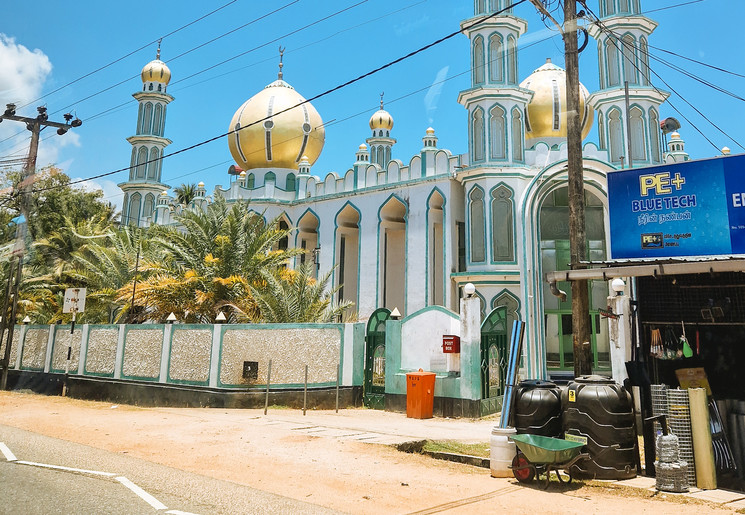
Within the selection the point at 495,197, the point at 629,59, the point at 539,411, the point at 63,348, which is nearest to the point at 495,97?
the point at 495,197

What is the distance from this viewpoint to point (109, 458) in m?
7.70

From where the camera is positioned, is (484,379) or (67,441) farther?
(484,379)

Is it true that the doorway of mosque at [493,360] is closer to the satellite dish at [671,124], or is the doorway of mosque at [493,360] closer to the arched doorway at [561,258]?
the arched doorway at [561,258]

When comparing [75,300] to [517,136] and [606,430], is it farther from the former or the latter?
[606,430]

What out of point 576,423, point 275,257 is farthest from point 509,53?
point 576,423

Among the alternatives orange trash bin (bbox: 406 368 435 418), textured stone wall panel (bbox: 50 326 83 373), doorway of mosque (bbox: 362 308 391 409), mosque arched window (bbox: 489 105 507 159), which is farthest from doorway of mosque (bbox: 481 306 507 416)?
textured stone wall panel (bbox: 50 326 83 373)

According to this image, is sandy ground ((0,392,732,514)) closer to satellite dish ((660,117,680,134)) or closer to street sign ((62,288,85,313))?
street sign ((62,288,85,313))

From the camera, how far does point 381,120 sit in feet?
124

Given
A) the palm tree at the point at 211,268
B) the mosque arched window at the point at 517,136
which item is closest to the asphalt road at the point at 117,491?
the palm tree at the point at 211,268

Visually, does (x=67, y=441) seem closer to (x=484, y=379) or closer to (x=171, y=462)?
(x=171, y=462)

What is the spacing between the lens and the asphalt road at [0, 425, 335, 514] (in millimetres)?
5238

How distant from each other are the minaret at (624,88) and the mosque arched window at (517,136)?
10.5ft

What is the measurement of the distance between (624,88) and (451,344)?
43.1ft

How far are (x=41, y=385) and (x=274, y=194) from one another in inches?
448
